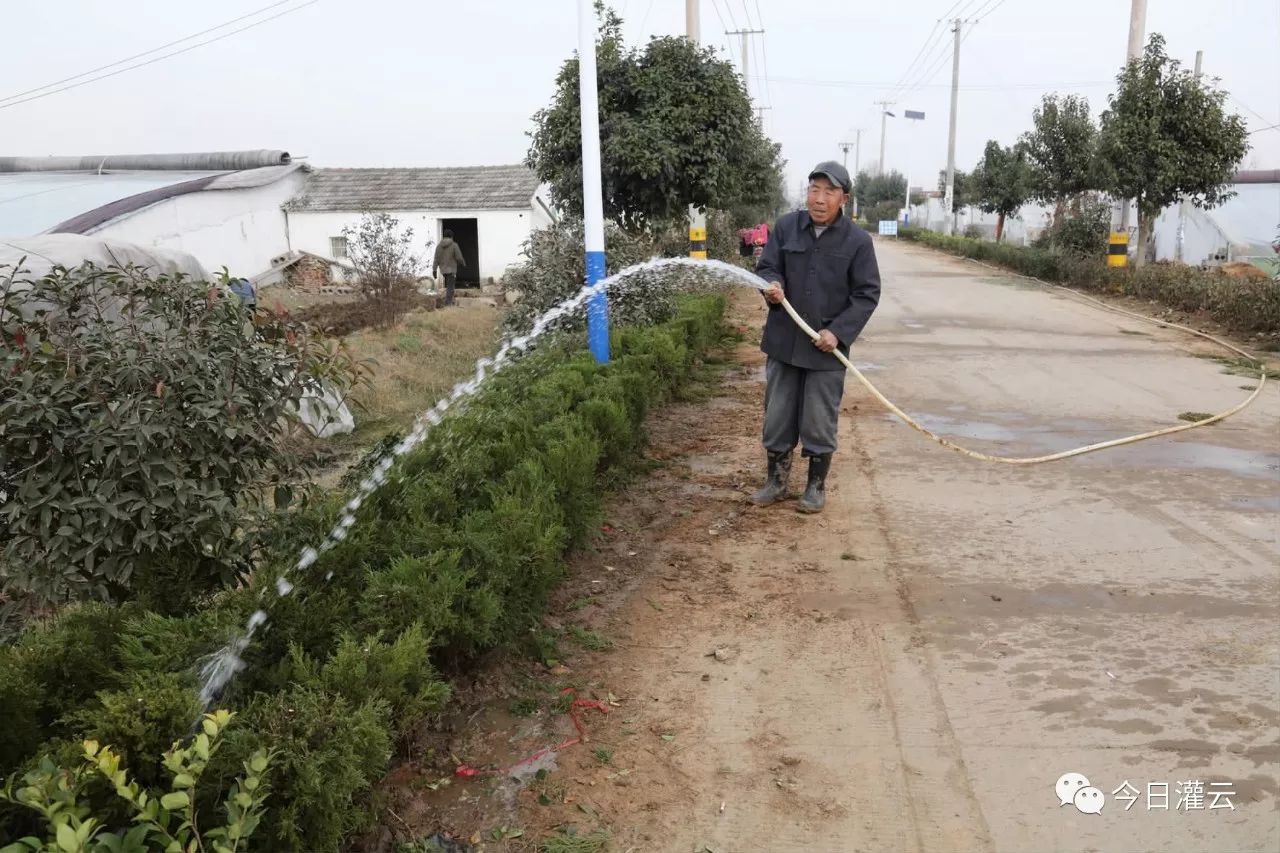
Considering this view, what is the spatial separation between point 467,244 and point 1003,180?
21.1 metres

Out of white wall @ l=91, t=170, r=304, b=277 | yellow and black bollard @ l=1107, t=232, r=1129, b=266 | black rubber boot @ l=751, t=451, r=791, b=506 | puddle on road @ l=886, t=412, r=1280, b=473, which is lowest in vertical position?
puddle on road @ l=886, t=412, r=1280, b=473

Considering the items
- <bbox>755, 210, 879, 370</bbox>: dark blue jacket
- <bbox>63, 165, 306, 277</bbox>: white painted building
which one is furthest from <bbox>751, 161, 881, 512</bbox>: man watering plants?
<bbox>63, 165, 306, 277</bbox>: white painted building

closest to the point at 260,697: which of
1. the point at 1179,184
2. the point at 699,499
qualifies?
the point at 699,499

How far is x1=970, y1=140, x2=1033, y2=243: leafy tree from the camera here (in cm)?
3500

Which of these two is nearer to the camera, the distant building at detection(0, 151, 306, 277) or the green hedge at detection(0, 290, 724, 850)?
the green hedge at detection(0, 290, 724, 850)

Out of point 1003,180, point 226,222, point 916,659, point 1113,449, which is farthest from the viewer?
point 1003,180

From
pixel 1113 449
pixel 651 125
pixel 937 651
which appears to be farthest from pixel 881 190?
pixel 937 651

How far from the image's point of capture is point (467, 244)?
2505 centimetres

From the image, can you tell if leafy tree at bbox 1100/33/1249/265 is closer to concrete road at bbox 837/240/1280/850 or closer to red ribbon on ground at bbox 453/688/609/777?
concrete road at bbox 837/240/1280/850

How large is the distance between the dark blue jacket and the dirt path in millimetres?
860

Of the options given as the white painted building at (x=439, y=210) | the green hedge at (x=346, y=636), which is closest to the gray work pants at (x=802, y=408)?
the green hedge at (x=346, y=636)

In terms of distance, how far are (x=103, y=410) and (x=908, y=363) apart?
8516 millimetres

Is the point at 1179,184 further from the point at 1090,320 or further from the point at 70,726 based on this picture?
the point at 70,726

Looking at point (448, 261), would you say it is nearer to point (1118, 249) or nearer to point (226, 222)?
point (226, 222)
